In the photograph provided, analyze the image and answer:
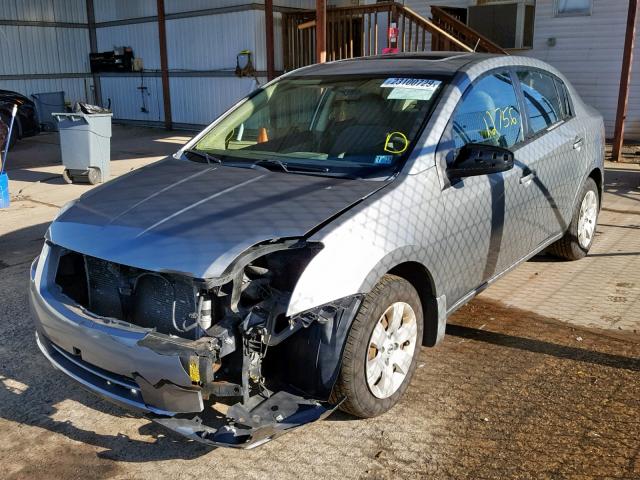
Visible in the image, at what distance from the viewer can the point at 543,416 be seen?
3.30 metres

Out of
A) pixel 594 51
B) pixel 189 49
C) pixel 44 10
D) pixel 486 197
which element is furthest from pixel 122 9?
pixel 486 197

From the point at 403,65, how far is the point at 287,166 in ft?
3.78

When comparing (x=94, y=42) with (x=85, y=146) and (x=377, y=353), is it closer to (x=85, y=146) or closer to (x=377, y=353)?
(x=85, y=146)

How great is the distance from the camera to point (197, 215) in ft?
10.2

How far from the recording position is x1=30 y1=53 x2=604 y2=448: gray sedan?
2760 millimetres

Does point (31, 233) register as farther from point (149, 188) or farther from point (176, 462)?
point (176, 462)

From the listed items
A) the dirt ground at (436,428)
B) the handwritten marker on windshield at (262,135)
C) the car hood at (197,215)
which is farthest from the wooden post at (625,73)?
the car hood at (197,215)

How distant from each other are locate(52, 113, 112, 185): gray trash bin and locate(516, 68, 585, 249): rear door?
7.02 m

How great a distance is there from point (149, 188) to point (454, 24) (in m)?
10.8

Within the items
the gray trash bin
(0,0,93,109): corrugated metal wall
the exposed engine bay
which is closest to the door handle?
the exposed engine bay

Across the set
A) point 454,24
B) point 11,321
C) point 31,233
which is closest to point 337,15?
point 454,24

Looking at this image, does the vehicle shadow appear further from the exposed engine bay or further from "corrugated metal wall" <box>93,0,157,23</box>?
"corrugated metal wall" <box>93,0,157,23</box>

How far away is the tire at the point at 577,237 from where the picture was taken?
5.38 meters

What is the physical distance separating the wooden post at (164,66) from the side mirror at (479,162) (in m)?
15.2
